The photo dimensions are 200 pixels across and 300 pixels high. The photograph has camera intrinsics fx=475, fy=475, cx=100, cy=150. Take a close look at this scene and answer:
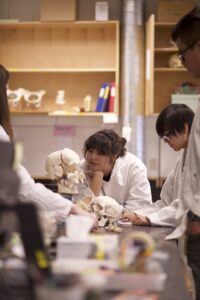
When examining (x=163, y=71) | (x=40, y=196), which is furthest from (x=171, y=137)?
(x=163, y=71)

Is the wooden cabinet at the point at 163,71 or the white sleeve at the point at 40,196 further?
the wooden cabinet at the point at 163,71

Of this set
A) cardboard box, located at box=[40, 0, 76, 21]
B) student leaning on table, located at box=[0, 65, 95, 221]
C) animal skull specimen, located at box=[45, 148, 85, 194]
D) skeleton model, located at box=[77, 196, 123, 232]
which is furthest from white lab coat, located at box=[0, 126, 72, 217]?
cardboard box, located at box=[40, 0, 76, 21]

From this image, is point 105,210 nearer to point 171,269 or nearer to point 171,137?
point 171,137

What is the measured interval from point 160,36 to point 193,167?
287 centimetres

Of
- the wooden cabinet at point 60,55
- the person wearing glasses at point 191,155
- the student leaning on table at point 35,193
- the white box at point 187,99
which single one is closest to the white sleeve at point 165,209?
the person wearing glasses at point 191,155

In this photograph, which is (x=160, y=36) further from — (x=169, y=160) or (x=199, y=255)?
(x=199, y=255)

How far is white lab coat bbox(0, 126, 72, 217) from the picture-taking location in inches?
61.7

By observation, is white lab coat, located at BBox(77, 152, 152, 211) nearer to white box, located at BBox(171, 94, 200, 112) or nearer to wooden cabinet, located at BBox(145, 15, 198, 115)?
white box, located at BBox(171, 94, 200, 112)

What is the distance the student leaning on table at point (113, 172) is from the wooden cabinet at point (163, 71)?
5.27ft

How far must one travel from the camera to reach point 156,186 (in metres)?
4.38

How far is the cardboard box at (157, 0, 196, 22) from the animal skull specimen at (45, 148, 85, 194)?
103 inches

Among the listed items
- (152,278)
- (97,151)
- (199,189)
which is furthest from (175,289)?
(97,151)

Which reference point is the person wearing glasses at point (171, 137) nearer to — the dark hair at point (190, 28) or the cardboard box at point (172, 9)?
the dark hair at point (190, 28)

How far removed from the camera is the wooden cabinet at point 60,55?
4.56 metres
